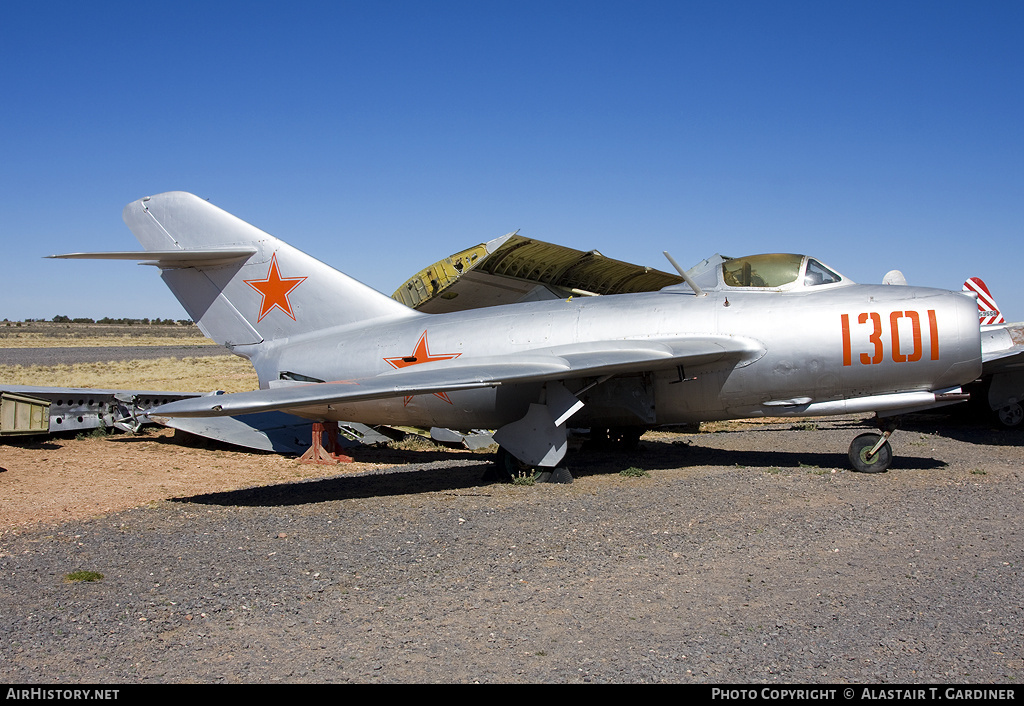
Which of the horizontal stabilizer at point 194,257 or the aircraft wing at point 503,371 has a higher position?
the horizontal stabilizer at point 194,257

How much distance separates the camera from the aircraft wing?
27.3ft

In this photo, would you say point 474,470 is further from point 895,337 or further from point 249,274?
point 895,337

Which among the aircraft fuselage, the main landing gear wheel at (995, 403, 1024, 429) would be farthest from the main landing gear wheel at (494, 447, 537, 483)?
the main landing gear wheel at (995, 403, 1024, 429)

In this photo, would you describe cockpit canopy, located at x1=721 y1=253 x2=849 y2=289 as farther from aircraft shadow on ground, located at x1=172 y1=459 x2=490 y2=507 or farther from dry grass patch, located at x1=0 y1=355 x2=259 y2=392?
dry grass patch, located at x1=0 y1=355 x2=259 y2=392

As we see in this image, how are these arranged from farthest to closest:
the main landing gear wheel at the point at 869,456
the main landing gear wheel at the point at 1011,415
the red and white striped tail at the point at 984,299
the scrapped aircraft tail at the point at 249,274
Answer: the red and white striped tail at the point at 984,299 → the main landing gear wheel at the point at 1011,415 → the scrapped aircraft tail at the point at 249,274 → the main landing gear wheel at the point at 869,456

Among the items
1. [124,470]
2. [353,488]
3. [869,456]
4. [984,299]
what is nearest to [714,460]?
[869,456]

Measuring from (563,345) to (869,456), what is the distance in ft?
13.4

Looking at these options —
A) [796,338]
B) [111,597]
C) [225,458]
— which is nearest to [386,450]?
[225,458]

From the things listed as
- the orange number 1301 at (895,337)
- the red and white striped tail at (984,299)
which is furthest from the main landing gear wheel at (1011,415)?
the orange number 1301 at (895,337)

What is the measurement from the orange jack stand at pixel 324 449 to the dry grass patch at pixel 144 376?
12.8 m

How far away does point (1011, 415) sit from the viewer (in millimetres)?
16078

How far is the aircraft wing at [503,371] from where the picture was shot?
831 centimetres

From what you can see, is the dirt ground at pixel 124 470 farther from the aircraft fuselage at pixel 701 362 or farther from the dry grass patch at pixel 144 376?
the dry grass patch at pixel 144 376
